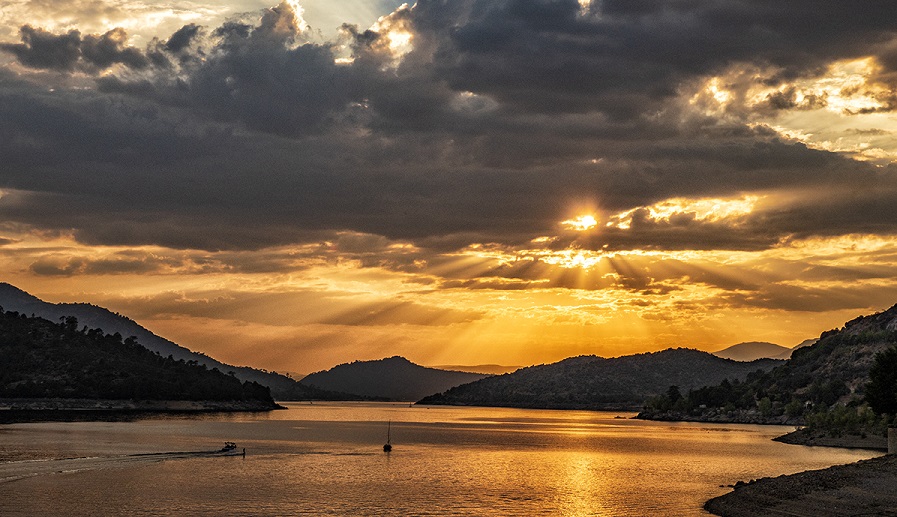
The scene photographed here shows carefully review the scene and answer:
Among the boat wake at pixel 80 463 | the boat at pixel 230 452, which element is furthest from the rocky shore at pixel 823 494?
the boat at pixel 230 452

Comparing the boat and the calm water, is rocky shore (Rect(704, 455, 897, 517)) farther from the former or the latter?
the boat

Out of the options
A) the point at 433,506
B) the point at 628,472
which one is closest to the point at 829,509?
the point at 433,506

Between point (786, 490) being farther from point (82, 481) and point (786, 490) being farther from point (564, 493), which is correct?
point (82, 481)

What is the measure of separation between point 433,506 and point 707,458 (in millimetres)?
98462

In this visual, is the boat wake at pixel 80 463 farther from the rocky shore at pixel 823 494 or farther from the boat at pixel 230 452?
the rocky shore at pixel 823 494

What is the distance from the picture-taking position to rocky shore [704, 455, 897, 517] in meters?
87.8

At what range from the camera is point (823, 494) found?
9350 cm

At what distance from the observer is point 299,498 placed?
11294 cm

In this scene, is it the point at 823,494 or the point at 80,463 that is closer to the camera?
the point at 823,494

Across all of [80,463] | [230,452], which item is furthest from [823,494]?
[230,452]

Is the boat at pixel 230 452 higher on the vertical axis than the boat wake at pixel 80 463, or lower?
higher

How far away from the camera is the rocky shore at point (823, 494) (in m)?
87.8

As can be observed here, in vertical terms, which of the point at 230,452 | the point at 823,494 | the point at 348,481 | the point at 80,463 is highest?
the point at 230,452

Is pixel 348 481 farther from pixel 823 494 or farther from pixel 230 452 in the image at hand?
pixel 823 494
